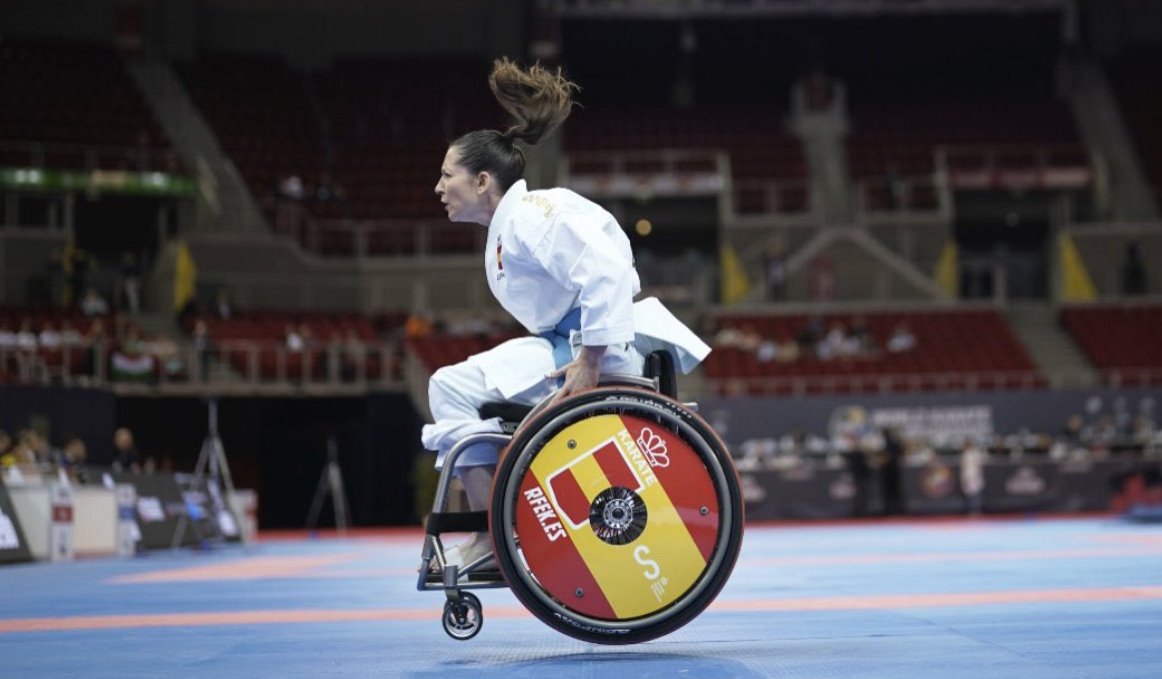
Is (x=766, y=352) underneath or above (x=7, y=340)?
underneath

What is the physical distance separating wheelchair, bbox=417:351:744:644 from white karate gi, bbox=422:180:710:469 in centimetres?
15

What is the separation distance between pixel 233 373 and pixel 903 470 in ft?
36.0

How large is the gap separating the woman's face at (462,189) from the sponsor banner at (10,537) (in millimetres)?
8857

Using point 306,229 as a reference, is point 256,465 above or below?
below

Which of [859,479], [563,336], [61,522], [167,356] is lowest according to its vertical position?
[859,479]

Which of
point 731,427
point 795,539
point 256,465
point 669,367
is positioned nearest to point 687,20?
point 731,427

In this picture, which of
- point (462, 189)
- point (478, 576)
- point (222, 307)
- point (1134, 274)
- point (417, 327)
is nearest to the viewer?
point (478, 576)

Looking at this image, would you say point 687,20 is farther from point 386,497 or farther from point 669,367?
point 669,367

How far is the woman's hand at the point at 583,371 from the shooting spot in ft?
13.1

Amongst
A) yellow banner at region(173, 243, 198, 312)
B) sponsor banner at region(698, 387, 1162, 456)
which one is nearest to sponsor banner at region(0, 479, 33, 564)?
sponsor banner at region(698, 387, 1162, 456)

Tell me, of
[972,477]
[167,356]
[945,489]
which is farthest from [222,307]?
[972,477]

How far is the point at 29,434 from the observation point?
44.8 feet

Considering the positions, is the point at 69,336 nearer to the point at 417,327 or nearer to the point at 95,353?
the point at 95,353

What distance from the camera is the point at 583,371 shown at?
4012 mm
